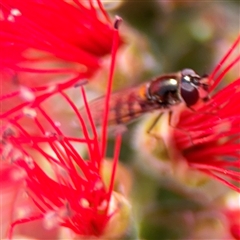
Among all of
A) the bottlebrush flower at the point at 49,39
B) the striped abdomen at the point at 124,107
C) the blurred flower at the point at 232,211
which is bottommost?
the blurred flower at the point at 232,211

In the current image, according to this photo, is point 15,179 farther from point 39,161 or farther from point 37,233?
point 37,233

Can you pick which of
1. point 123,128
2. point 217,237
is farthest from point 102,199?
point 217,237

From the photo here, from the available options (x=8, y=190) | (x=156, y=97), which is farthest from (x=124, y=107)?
(x=8, y=190)

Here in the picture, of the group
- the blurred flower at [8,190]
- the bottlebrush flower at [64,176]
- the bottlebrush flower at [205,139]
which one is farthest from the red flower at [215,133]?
the blurred flower at [8,190]

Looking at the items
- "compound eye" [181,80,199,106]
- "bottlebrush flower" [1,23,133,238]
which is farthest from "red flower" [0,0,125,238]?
"compound eye" [181,80,199,106]

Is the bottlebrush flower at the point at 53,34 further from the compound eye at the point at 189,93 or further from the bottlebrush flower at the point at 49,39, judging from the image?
the compound eye at the point at 189,93

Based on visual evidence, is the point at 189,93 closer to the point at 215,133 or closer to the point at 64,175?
the point at 215,133
